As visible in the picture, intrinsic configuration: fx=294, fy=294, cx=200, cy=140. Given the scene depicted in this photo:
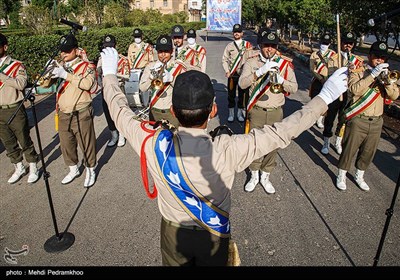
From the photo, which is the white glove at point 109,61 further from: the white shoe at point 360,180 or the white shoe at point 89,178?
the white shoe at point 360,180

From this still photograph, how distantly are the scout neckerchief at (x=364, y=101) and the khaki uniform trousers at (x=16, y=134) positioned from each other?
5651 mm

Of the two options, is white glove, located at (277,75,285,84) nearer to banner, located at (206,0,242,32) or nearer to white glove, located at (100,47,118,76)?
white glove, located at (100,47,118,76)

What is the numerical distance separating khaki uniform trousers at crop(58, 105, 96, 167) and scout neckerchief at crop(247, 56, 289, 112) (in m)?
2.86

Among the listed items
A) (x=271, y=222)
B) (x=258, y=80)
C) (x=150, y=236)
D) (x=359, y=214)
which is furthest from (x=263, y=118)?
(x=150, y=236)

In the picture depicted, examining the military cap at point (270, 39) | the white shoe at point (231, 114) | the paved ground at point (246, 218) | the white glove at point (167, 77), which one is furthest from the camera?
the white shoe at point (231, 114)

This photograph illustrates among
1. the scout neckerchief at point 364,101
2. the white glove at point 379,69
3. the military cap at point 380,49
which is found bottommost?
the scout neckerchief at point 364,101

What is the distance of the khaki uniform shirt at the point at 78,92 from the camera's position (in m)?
4.72

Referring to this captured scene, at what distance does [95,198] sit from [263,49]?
3742 mm

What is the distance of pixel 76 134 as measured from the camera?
5.15 meters

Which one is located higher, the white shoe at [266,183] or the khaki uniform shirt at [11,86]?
the khaki uniform shirt at [11,86]

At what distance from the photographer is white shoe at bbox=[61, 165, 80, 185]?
5436 millimetres

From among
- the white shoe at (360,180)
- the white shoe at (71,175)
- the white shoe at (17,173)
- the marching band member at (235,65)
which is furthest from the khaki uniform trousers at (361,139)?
the white shoe at (17,173)

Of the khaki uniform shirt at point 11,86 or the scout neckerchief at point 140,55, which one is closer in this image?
the khaki uniform shirt at point 11,86

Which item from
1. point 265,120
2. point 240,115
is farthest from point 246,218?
point 240,115
